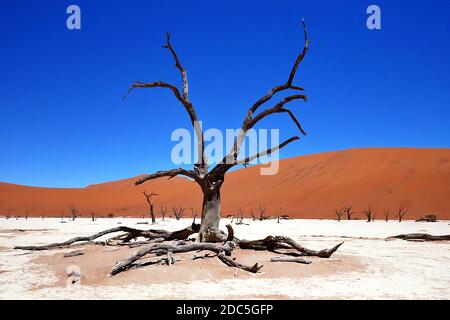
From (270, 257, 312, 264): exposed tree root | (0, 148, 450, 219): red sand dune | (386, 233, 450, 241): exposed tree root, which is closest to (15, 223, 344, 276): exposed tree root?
(270, 257, 312, 264): exposed tree root

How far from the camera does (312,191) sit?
56.6 meters

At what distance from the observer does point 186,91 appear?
9.53 m

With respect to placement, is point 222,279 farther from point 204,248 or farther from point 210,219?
point 210,219

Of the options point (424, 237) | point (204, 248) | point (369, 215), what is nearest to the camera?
point (204, 248)

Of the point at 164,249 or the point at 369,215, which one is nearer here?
the point at 164,249

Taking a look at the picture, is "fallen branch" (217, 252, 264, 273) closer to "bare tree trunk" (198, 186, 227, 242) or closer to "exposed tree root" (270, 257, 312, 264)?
"exposed tree root" (270, 257, 312, 264)

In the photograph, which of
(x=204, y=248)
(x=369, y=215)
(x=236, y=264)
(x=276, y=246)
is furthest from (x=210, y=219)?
(x=369, y=215)

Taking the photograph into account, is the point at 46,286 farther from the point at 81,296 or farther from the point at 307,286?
the point at 307,286

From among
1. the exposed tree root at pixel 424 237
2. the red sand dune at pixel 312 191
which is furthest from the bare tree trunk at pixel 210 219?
the red sand dune at pixel 312 191

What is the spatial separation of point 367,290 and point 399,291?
0.48 m

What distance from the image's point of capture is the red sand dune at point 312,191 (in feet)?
151

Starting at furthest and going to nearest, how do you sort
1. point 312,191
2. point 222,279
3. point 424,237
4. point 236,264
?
point 312,191, point 424,237, point 236,264, point 222,279

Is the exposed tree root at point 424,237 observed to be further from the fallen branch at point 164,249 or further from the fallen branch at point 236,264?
the fallen branch at point 236,264

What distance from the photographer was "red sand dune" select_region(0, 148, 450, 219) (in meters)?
46.0
